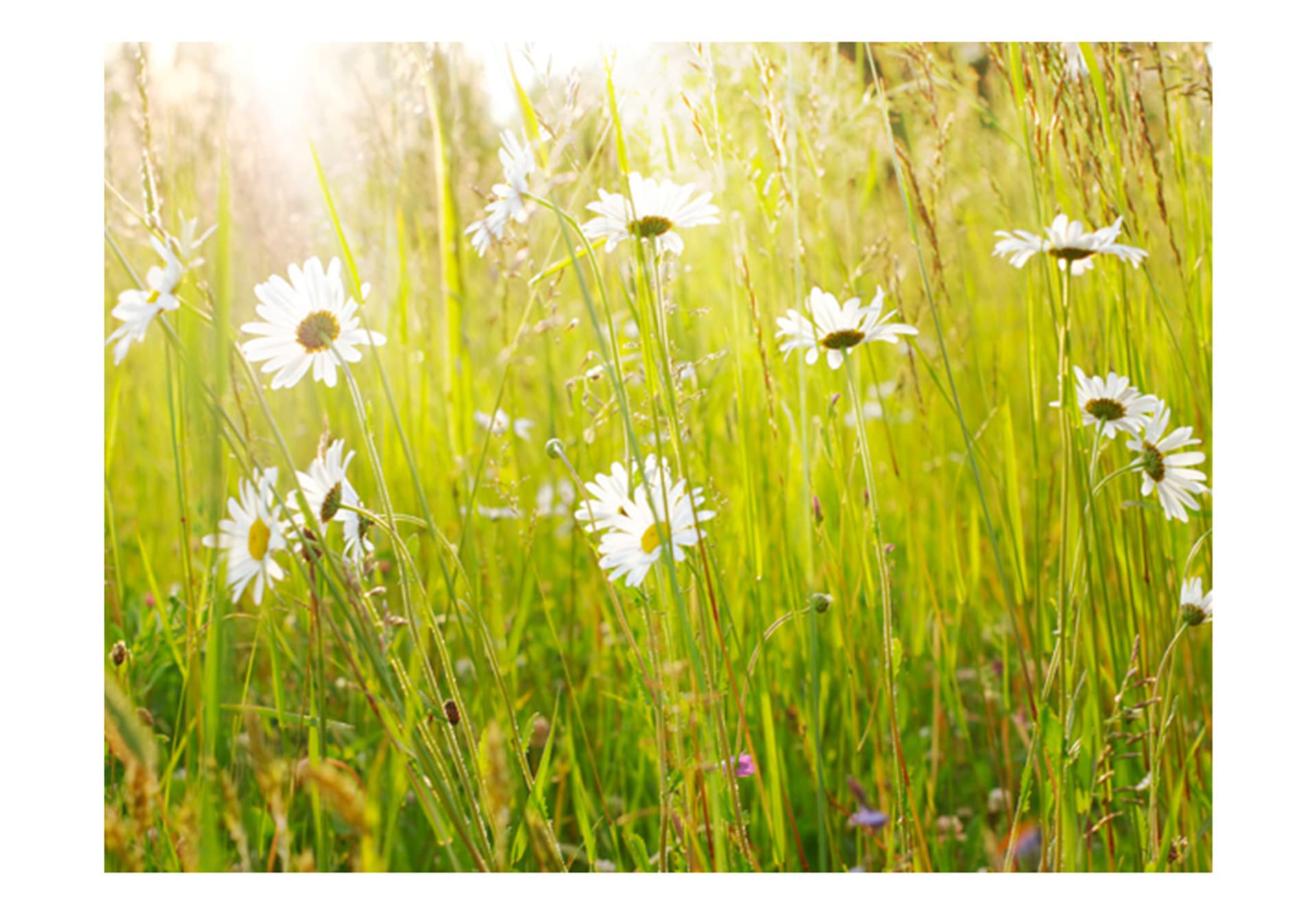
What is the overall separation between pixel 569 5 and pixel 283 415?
0.54m

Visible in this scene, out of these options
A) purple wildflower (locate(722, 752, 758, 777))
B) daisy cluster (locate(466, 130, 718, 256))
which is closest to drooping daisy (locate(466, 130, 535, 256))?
daisy cluster (locate(466, 130, 718, 256))

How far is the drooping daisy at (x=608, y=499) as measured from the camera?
0.83 meters

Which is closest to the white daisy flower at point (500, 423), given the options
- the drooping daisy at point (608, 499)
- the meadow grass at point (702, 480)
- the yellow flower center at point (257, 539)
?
the meadow grass at point (702, 480)

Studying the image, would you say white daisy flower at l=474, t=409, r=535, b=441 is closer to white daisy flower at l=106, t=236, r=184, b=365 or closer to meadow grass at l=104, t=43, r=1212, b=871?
meadow grass at l=104, t=43, r=1212, b=871

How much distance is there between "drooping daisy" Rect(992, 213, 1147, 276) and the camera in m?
0.88

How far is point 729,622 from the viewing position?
85cm

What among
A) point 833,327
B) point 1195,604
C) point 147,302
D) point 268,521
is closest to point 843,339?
point 833,327

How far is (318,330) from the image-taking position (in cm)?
80

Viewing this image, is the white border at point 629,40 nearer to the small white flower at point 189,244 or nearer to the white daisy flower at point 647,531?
the small white flower at point 189,244

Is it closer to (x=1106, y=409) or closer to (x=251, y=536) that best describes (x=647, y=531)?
(x=251, y=536)

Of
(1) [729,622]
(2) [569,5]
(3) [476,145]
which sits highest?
(2) [569,5]

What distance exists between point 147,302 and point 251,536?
26cm
